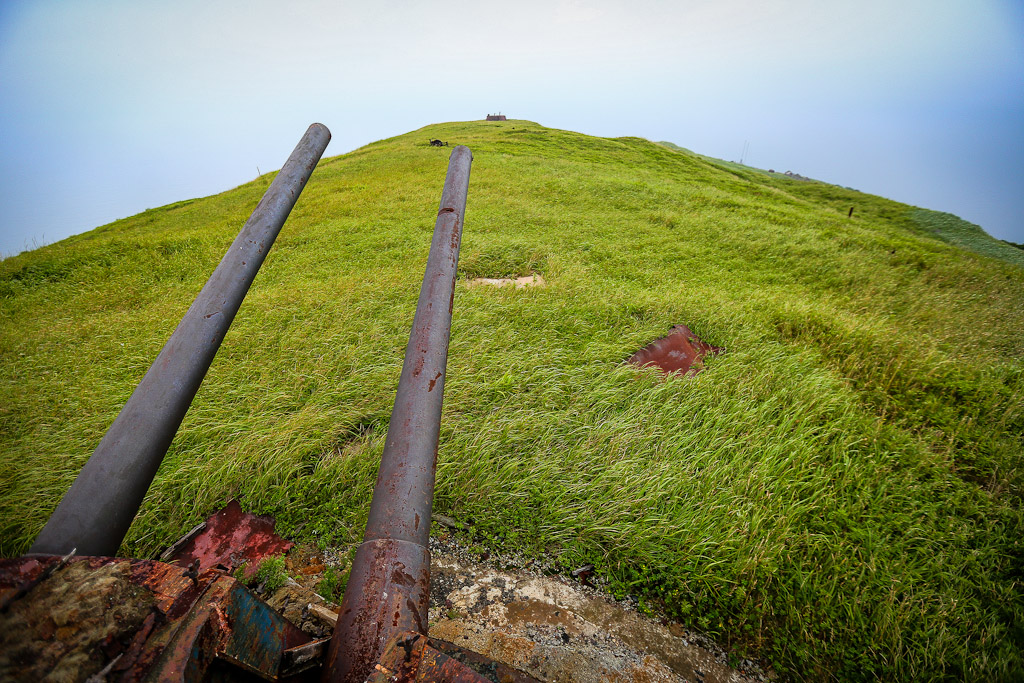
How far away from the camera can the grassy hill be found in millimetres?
2418

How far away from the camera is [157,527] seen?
266 centimetres

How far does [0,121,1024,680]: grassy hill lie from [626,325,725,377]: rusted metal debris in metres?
0.21

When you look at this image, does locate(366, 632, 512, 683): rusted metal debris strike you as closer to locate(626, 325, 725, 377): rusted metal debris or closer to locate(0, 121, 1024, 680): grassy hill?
locate(0, 121, 1024, 680): grassy hill

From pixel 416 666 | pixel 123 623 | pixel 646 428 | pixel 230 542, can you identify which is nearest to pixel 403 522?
pixel 416 666

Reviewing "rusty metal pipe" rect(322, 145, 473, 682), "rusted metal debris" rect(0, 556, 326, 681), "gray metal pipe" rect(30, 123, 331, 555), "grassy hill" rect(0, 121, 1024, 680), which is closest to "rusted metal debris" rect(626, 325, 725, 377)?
"grassy hill" rect(0, 121, 1024, 680)

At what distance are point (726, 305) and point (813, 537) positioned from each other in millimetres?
3889

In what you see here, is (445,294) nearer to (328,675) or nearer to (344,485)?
(328,675)

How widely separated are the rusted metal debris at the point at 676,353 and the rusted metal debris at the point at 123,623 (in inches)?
159

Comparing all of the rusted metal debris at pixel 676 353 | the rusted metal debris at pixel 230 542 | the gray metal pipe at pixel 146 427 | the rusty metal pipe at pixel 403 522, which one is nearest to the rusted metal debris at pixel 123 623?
the rusty metal pipe at pixel 403 522

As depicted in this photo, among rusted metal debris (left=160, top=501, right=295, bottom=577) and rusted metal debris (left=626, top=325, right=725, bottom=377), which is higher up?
rusted metal debris (left=626, top=325, right=725, bottom=377)

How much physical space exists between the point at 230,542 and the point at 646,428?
3.16m

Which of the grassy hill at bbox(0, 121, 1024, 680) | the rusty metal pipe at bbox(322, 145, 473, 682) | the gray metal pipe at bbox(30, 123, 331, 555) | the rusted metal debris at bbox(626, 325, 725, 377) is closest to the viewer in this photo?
the rusty metal pipe at bbox(322, 145, 473, 682)

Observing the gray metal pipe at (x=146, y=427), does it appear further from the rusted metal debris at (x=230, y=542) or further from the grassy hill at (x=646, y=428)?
the grassy hill at (x=646, y=428)

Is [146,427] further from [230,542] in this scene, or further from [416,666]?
[230,542]
